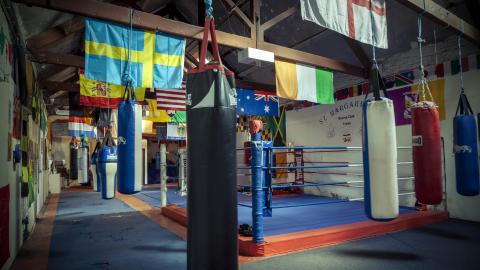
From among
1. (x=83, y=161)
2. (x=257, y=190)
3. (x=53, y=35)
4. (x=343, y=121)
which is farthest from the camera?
(x=83, y=161)

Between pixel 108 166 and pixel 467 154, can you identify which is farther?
pixel 108 166

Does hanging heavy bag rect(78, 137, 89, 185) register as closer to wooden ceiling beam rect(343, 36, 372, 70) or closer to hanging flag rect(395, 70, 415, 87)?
wooden ceiling beam rect(343, 36, 372, 70)

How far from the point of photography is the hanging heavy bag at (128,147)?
2311mm

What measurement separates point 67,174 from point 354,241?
1230 cm

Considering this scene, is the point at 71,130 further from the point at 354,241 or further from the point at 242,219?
the point at 354,241

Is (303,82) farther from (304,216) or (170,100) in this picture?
(170,100)

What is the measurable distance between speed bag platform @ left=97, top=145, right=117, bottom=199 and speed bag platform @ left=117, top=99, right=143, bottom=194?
2.12 m

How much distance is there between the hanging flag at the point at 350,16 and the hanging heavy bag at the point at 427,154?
130cm

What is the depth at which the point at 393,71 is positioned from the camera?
19.8 ft

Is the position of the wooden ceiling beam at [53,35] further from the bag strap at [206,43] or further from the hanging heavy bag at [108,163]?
the bag strap at [206,43]

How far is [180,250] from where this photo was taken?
3.62 m

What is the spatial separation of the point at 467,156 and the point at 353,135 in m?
3.32

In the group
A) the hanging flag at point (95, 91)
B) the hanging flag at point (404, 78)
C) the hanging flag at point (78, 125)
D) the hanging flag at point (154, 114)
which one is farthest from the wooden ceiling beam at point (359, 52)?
the hanging flag at point (78, 125)

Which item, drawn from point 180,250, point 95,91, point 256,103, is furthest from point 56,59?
point 256,103
